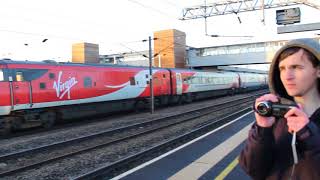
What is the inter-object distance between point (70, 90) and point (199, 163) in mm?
12949

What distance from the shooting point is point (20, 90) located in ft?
59.1

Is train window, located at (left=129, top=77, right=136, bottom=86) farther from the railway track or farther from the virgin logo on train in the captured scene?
the railway track

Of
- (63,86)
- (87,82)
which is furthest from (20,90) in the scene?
(87,82)

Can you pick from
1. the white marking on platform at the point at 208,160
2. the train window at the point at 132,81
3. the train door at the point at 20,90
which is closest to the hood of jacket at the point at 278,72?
the white marking on platform at the point at 208,160

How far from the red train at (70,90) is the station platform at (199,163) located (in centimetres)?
878

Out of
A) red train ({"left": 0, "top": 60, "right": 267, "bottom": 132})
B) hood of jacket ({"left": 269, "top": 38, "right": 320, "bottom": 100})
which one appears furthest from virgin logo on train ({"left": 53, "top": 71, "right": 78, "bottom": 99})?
hood of jacket ({"left": 269, "top": 38, "right": 320, "bottom": 100})

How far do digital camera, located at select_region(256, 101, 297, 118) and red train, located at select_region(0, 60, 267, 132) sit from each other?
16.6m

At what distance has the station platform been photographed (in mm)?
8258

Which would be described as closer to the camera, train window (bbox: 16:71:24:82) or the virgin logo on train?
train window (bbox: 16:71:24:82)

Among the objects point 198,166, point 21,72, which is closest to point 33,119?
point 21,72

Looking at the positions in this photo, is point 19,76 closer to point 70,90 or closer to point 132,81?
point 70,90

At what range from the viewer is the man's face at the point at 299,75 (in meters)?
2.13

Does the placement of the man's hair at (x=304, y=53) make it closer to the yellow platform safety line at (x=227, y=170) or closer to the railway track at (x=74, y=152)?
the yellow platform safety line at (x=227, y=170)

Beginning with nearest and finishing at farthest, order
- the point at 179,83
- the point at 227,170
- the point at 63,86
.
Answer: the point at 227,170, the point at 63,86, the point at 179,83
